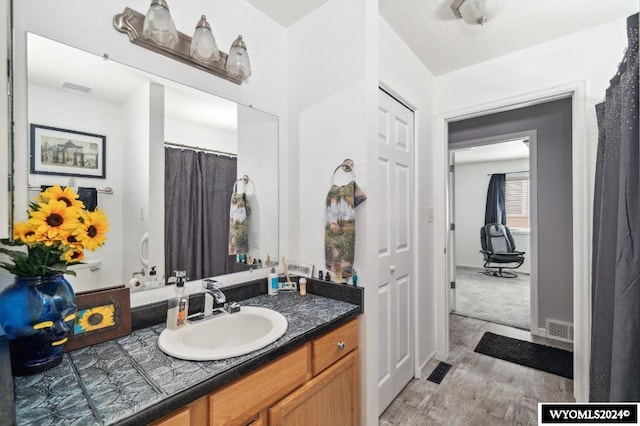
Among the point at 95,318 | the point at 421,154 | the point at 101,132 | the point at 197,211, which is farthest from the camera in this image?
the point at 421,154

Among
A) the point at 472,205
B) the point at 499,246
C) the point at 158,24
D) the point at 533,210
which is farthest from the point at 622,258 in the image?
the point at 472,205

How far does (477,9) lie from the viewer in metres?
1.56

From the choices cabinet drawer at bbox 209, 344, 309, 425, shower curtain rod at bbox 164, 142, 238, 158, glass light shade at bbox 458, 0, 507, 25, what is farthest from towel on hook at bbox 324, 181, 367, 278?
glass light shade at bbox 458, 0, 507, 25

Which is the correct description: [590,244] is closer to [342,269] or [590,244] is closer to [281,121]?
[342,269]

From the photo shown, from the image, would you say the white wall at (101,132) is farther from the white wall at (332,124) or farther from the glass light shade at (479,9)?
the glass light shade at (479,9)

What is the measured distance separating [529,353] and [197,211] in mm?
3011

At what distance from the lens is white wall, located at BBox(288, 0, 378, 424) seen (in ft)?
4.78

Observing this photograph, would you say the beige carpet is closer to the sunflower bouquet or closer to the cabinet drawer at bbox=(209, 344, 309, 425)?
the cabinet drawer at bbox=(209, 344, 309, 425)

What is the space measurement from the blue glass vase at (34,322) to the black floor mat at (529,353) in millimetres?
2954

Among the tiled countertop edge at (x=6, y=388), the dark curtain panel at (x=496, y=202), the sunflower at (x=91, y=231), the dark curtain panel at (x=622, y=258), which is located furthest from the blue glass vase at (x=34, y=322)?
the dark curtain panel at (x=496, y=202)

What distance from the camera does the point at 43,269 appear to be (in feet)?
2.71

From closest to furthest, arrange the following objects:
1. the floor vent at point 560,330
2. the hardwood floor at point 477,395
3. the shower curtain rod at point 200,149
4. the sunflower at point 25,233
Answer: the sunflower at point 25,233
the shower curtain rod at point 200,149
the hardwood floor at point 477,395
the floor vent at point 560,330

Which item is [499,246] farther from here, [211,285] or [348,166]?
[211,285]

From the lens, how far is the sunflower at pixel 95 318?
38.5 inches
